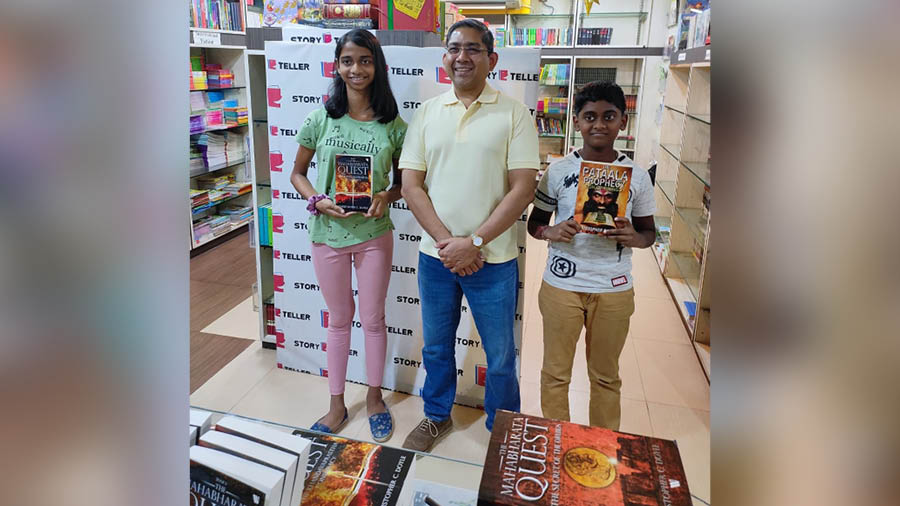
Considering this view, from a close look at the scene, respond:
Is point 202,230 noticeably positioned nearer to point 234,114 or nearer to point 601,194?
point 234,114

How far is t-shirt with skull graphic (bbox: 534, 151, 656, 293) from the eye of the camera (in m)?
1.81

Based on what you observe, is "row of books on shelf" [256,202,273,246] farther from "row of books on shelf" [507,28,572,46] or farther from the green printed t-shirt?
"row of books on shelf" [507,28,572,46]

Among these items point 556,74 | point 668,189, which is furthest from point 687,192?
point 556,74

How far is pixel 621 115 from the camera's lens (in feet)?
5.86

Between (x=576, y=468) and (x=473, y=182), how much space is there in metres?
1.24

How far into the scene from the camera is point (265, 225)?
9.43 ft

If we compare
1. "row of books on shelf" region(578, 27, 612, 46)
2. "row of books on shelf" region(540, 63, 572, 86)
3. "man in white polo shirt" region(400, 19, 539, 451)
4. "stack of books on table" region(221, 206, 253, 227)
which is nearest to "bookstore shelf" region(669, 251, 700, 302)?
"man in white polo shirt" region(400, 19, 539, 451)

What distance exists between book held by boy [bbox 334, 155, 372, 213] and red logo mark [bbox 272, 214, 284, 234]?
73 centimetres

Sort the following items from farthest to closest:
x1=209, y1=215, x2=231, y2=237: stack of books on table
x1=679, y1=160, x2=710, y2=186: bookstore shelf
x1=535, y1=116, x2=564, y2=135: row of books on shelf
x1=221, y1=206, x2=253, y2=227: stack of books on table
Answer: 1. x1=535, y1=116, x2=564, y2=135: row of books on shelf
2. x1=221, y1=206, x2=253, y2=227: stack of books on table
3. x1=209, y1=215, x2=231, y2=237: stack of books on table
4. x1=679, y1=160, x2=710, y2=186: bookstore shelf
